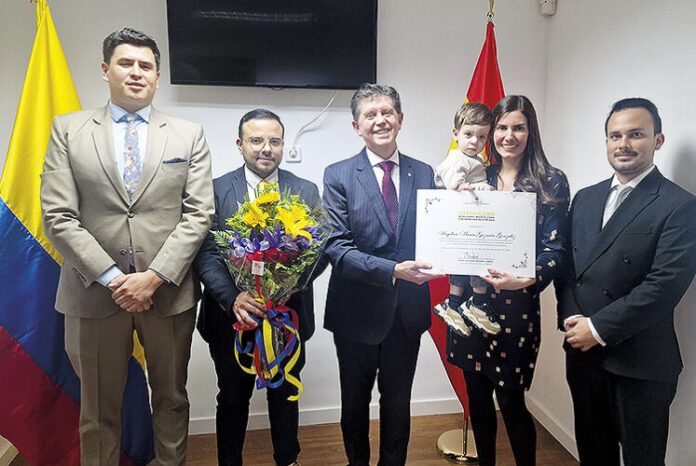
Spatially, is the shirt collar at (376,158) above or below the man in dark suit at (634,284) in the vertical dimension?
above

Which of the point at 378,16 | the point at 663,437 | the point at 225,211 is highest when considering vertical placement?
the point at 378,16

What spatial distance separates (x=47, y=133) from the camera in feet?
7.33

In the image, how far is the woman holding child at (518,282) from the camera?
1.79m

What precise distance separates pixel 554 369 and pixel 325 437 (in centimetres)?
140

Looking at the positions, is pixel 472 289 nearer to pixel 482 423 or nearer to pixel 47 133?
pixel 482 423

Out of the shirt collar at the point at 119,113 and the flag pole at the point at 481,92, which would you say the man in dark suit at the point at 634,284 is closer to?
the flag pole at the point at 481,92

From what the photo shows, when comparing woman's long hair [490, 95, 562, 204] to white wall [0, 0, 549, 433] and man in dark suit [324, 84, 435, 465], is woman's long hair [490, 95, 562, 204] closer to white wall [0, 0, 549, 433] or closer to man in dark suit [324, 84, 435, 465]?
man in dark suit [324, 84, 435, 465]

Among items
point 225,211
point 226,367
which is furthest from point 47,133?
point 226,367

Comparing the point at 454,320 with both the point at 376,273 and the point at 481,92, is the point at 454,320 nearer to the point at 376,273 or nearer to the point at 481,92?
the point at 376,273

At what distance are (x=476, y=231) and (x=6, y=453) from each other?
2565 mm

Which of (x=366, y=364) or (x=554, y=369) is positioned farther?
(x=554, y=369)

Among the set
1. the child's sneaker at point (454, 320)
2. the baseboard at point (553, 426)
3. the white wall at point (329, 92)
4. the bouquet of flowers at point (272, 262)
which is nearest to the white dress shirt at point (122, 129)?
the bouquet of flowers at point (272, 262)

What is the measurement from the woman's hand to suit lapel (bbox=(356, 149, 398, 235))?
16.6 inches

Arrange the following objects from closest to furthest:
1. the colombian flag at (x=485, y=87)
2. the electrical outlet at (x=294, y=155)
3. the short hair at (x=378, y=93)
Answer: the short hair at (x=378, y=93)
the colombian flag at (x=485, y=87)
the electrical outlet at (x=294, y=155)
